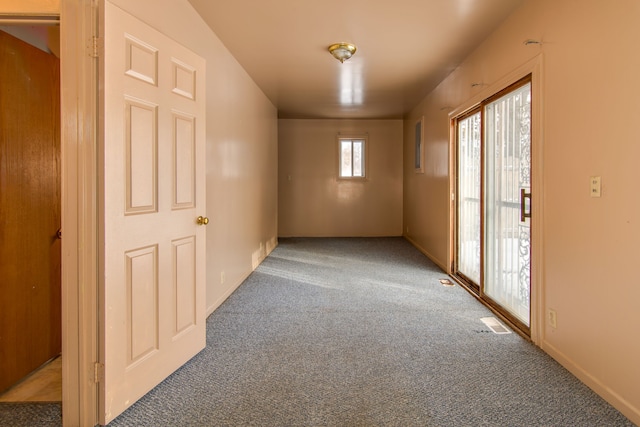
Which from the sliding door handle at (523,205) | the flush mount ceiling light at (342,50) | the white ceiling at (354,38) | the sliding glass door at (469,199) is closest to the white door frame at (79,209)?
the white ceiling at (354,38)

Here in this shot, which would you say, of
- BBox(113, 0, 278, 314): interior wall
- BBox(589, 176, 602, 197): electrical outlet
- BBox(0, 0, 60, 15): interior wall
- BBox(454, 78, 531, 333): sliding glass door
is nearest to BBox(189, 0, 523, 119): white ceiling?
BBox(113, 0, 278, 314): interior wall

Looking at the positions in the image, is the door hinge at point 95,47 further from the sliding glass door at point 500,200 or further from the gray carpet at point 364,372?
→ the sliding glass door at point 500,200

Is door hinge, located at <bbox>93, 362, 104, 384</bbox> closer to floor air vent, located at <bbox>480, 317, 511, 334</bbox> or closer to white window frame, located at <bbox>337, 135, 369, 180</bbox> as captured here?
floor air vent, located at <bbox>480, 317, 511, 334</bbox>

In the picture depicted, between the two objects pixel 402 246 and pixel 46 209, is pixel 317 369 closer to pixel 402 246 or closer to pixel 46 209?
pixel 46 209

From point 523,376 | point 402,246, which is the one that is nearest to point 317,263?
point 402,246

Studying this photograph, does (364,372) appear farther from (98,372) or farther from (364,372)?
(98,372)

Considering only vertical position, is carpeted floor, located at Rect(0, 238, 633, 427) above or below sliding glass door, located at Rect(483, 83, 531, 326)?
below

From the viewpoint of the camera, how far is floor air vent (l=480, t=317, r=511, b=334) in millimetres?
2850

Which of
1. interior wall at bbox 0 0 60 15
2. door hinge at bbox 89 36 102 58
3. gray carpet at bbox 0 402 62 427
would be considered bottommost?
gray carpet at bbox 0 402 62 427

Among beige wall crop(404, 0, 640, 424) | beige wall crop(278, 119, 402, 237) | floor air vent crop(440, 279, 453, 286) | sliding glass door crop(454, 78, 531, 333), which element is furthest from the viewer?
beige wall crop(278, 119, 402, 237)

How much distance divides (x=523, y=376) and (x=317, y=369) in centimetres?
120

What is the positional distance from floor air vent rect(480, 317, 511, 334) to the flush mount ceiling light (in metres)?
2.78

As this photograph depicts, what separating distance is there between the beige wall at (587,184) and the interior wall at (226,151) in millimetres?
2480

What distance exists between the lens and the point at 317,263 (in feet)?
17.9
